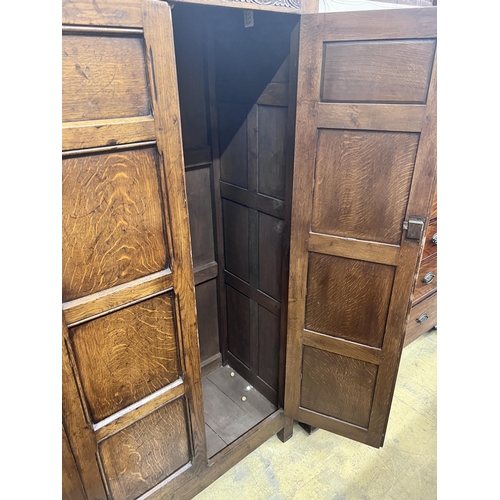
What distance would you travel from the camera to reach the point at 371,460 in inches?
69.8

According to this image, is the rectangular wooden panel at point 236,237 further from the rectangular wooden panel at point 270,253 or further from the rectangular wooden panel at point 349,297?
the rectangular wooden panel at point 349,297

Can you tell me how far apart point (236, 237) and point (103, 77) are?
3.61 feet

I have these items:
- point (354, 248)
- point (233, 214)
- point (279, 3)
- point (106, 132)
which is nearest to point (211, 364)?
point (233, 214)

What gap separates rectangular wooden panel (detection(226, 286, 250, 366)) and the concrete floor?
0.48 m

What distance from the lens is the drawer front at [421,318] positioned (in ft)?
7.39

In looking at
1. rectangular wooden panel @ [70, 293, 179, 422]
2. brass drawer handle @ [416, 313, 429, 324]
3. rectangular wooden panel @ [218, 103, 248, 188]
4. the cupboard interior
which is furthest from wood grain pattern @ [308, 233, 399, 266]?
brass drawer handle @ [416, 313, 429, 324]

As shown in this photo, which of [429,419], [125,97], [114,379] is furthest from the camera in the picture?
[429,419]

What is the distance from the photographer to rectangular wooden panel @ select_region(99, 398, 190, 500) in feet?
4.04

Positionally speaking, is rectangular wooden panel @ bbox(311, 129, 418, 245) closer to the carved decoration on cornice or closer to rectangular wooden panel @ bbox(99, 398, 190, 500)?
the carved decoration on cornice

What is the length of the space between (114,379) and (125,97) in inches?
32.3

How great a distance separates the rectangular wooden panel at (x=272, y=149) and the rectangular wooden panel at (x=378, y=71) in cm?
25
